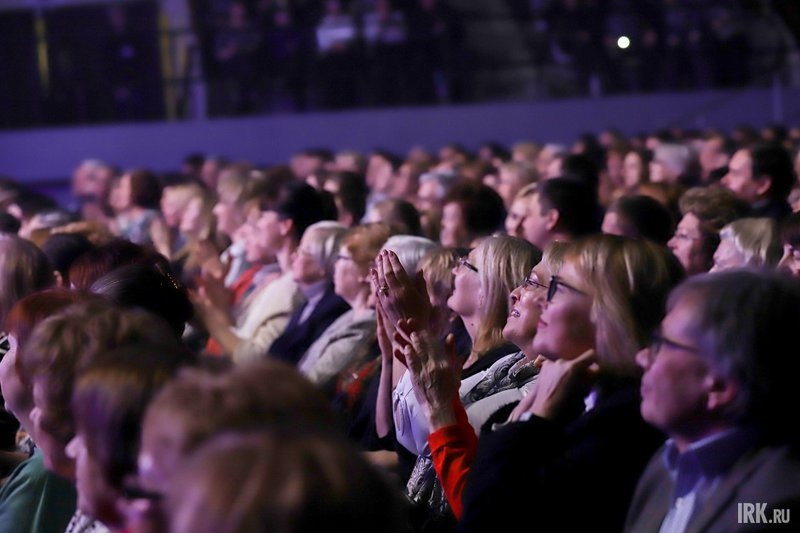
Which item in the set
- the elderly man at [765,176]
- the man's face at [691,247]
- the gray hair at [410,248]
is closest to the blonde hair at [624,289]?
the gray hair at [410,248]

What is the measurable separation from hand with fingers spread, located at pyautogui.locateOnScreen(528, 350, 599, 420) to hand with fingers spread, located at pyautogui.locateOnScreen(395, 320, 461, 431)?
354 mm

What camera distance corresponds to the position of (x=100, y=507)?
2.13m

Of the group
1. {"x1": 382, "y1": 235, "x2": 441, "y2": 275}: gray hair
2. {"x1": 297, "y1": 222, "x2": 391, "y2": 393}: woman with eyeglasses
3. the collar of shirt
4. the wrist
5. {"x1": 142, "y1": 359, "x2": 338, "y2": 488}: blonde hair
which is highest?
{"x1": 142, "y1": 359, "x2": 338, "y2": 488}: blonde hair

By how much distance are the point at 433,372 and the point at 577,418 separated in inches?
20.1

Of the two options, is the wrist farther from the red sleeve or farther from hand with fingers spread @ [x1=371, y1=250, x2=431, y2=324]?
hand with fingers spread @ [x1=371, y1=250, x2=431, y2=324]

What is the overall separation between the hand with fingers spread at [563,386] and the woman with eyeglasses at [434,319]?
643 mm

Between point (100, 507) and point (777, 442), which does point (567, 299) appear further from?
point (100, 507)

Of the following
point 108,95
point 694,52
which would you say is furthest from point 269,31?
point 694,52

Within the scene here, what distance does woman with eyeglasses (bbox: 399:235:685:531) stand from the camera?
2.48 metres

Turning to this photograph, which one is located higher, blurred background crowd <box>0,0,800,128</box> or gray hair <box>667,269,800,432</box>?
gray hair <box>667,269,800,432</box>

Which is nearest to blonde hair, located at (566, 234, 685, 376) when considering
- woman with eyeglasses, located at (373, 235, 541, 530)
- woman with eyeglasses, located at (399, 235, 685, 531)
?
woman with eyeglasses, located at (399, 235, 685, 531)

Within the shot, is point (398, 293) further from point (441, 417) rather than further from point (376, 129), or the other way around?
point (376, 129)

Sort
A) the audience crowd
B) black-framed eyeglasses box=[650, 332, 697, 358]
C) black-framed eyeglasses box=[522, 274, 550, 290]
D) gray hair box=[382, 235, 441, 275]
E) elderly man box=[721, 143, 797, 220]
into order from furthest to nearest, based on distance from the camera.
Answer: elderly man box=[721, 143, 797, 220] → gray hair box=[382, 235, 441, 275] → black-framed eyeglasses box=[522, 274, 550, 290] → black-framed eyeglasses box=[650, 332, 697, 358] → the audience crowd

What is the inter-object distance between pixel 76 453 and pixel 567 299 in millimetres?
1097
